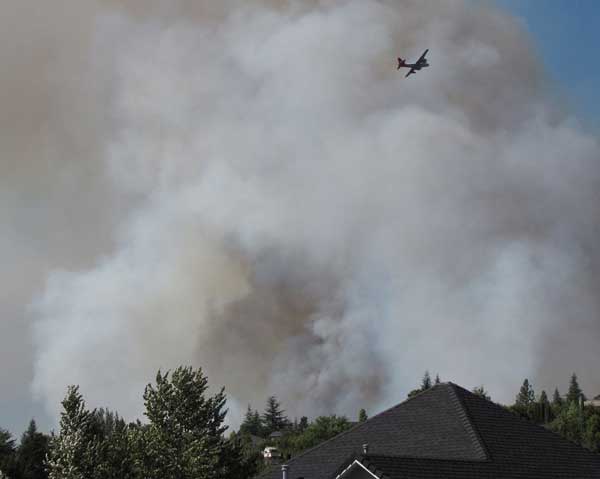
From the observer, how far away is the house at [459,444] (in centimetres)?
3250

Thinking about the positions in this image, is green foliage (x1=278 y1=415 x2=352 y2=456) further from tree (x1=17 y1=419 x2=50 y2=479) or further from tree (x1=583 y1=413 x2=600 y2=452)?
tree (x1=17 y1=419 x2=50 y2=479)

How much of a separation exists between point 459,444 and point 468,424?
4.11ft

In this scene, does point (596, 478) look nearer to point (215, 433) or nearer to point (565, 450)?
point (565, 450)

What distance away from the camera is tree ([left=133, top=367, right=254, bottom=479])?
42562 millimetres

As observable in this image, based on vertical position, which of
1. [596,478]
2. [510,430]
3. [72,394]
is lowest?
[596,478]

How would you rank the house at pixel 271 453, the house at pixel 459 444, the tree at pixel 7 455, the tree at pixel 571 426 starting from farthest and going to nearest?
the house at pixel 271 453
the tree at pixel 571 426
the tree at pixel 7 455
the house at pixel 459 444

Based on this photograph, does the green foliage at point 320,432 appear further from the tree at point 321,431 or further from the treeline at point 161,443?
the treeline at point 161,443

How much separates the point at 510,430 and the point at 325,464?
7.53 metres

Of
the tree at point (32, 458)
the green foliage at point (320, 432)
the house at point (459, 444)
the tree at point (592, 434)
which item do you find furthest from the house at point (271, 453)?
the house at point (459, 444)

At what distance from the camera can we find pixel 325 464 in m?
35.7

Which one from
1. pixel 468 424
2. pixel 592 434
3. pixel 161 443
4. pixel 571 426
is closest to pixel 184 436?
pixel 161 443

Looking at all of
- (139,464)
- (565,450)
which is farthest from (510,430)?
(139,464)

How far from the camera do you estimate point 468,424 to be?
34.6m

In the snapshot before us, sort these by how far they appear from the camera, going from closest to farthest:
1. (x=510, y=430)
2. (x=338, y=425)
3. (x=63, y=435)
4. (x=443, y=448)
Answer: (x=443, y=448) < (x=510, y=430) < (x=63, y=435) < (x=338, y=425)
